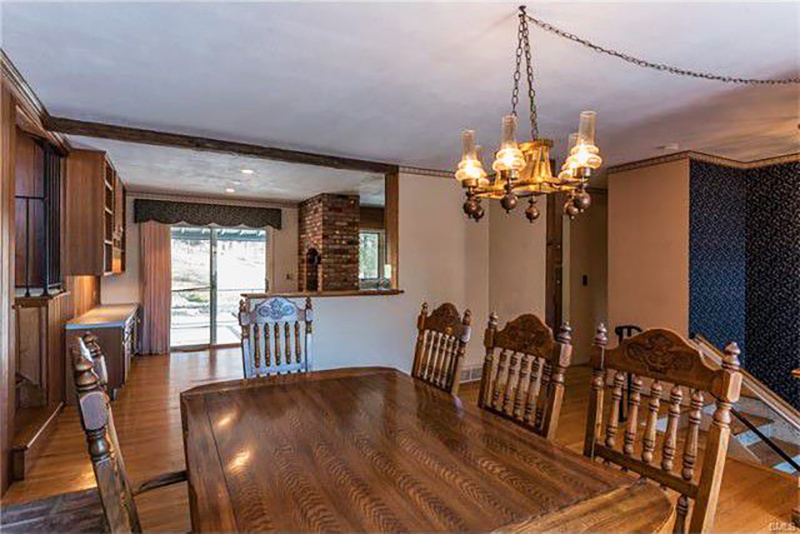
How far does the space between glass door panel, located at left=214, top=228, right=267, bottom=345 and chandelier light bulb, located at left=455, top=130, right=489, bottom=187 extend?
18.2 feet

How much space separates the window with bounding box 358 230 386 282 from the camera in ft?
25.7

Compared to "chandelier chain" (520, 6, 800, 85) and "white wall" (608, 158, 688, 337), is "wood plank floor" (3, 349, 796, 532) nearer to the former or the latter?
"white wall" (608, 158, 688, 337)

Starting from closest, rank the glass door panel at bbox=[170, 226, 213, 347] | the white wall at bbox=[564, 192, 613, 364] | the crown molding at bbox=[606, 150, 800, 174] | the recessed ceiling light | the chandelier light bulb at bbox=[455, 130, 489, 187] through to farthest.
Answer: the chandelier light bulb at bbox=[455, 130, 489, 187] → the recessed ceiling light → the crown molding at bbox=[606, 150, 800, 174] → the white wall at bbox=[564, 192, 613, 364] → the glass door panel at bbox=[170, 226, 213, 347]

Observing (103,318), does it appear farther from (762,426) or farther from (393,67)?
(762,426)

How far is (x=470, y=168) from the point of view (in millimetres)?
2047

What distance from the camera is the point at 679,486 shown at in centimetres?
125

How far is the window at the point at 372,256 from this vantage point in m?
7.83

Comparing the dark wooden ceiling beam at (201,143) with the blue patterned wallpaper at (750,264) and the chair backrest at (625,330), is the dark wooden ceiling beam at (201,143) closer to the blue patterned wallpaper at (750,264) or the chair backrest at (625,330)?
the chair backrest at (625,330)

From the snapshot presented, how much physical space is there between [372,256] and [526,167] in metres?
5.97

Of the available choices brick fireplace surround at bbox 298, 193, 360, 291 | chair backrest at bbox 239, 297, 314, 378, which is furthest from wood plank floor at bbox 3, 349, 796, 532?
brick fireplace surround at bbox 298, 193, 360, 291

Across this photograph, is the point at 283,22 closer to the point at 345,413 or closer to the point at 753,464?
the point at 345,413

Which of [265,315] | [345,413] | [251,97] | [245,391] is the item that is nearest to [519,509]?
[345,413]

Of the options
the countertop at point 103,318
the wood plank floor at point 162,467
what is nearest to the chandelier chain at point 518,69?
the wood plank floor at point 162,467

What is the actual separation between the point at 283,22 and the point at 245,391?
1.63 metres
